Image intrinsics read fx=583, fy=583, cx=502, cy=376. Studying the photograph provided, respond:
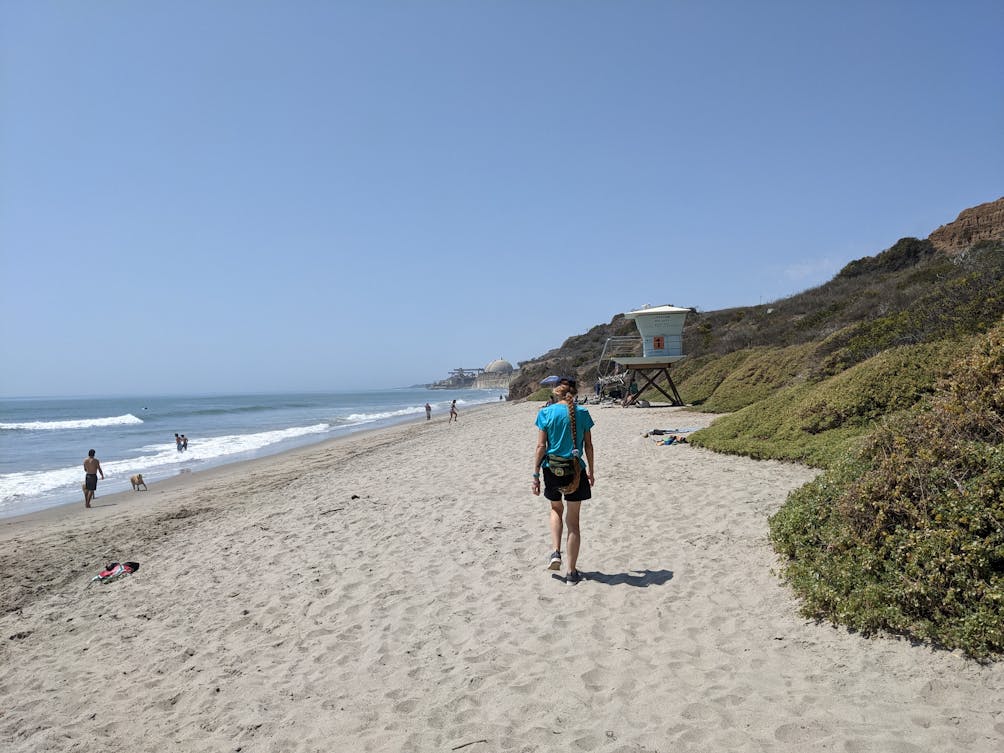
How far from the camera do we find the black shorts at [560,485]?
4633 millimetres

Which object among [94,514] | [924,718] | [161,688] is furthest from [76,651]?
[94,514]

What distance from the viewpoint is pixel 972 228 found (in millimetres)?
30781

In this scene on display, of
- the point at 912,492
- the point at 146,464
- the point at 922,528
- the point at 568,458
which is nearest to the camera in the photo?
the point at 922,528

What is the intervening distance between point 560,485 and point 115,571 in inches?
→ 197

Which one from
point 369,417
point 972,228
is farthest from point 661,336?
point 369,417

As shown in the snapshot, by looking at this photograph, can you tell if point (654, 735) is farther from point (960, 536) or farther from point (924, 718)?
point (960, 536)

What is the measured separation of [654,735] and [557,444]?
223 centimetres

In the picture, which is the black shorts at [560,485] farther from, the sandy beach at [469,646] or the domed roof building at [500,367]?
the domed roof building at [500,367]

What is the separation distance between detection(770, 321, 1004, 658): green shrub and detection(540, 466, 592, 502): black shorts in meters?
1.56

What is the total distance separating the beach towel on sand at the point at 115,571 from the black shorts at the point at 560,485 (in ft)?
15.5

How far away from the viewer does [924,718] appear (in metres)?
2.61

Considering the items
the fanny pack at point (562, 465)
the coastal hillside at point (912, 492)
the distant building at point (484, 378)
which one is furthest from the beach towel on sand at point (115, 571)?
the distant building at point (484, 378)

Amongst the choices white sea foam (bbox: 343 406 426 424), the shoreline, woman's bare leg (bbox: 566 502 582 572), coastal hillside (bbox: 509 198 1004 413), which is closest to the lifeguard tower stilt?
coastal hillside (bbox: 509 198 1004 413)

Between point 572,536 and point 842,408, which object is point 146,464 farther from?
point 842,408
